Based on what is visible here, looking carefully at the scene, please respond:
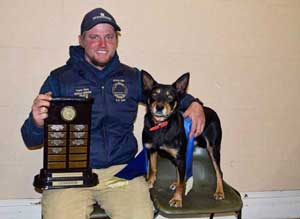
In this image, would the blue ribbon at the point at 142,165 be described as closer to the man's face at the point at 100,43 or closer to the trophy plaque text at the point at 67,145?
the trophy plaque text at the point at 67,145

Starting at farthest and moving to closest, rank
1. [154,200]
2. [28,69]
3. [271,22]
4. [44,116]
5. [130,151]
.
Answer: [271,22], [28,69], [130,151], [154,200], [44,116]

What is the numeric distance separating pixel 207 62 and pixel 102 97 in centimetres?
75

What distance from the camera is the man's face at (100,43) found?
1.86m

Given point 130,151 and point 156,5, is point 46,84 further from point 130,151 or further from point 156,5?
point 156,5

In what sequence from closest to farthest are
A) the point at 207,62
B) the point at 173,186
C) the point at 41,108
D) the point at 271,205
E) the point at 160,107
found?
1. the point at 41,108
2. the point at 160,107
3. the point at 173,186
4. the point at 207,62
5. the point at 271,205

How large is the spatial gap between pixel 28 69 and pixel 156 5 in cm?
77

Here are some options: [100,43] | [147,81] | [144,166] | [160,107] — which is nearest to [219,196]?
[144,166]

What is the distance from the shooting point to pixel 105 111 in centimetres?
192

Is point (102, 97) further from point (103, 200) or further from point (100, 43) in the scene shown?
point (103, 200)

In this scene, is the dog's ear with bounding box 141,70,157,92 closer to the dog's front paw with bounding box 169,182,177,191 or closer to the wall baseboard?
the dog's front paw with bounding box 169,182,177,191

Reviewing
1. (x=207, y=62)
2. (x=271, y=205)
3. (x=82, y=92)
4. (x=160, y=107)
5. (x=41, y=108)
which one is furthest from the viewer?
(x=271, y=205)

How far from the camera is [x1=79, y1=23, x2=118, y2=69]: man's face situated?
1863 millimetres

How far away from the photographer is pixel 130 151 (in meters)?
2.01

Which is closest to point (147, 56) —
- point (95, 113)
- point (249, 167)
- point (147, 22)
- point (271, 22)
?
point (147, 22)
